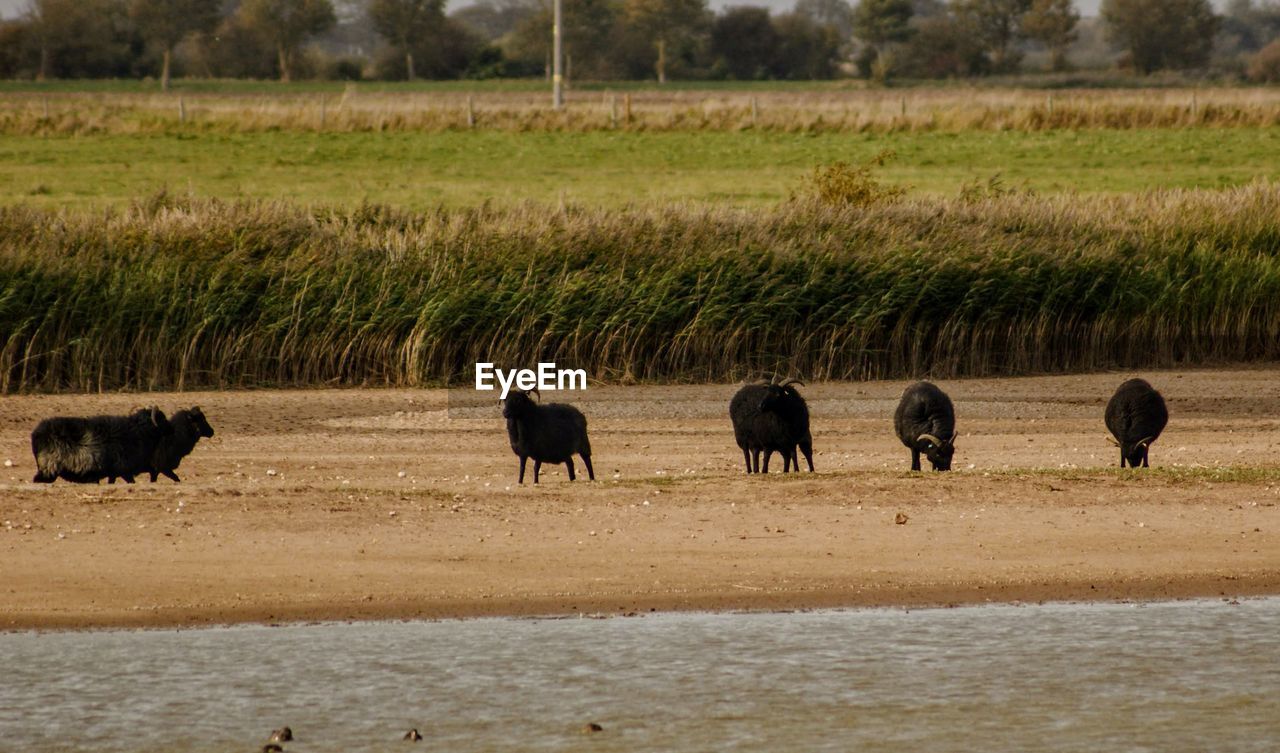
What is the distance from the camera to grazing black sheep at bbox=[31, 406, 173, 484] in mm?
14594

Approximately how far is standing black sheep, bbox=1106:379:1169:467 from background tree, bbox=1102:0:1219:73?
11315cm

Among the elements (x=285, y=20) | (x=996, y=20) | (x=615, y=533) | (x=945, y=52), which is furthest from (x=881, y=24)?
(x=615, y=533)

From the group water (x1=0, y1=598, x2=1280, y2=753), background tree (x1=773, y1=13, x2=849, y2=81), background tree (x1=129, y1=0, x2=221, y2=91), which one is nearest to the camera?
water (x1=0, y1=598, x2=1280, y2=753)

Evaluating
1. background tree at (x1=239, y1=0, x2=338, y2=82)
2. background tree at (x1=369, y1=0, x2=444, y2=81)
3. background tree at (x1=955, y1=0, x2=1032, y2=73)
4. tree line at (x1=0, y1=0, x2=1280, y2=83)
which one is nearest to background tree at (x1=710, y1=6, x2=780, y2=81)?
tree line at (x1=0, y1=0, x2=1280, y2=83)

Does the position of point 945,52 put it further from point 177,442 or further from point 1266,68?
point 177,442

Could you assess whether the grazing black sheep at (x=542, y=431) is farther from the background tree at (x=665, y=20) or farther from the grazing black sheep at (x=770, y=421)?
the background tree at (x=665, y=20)

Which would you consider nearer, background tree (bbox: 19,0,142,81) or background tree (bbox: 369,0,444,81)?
background tree (bbox: 19,0,142,81)

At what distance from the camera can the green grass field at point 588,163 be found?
39.5 m

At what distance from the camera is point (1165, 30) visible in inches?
4958

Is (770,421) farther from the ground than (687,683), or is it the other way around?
(770,421)

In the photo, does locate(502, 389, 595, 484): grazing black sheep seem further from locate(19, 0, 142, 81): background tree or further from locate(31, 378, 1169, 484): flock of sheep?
locate(19, 0, 142, 81): background tree

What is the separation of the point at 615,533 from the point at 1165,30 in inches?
4734

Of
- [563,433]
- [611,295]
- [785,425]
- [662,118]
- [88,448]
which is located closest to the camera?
[88,448]

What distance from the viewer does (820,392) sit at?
21.9m
